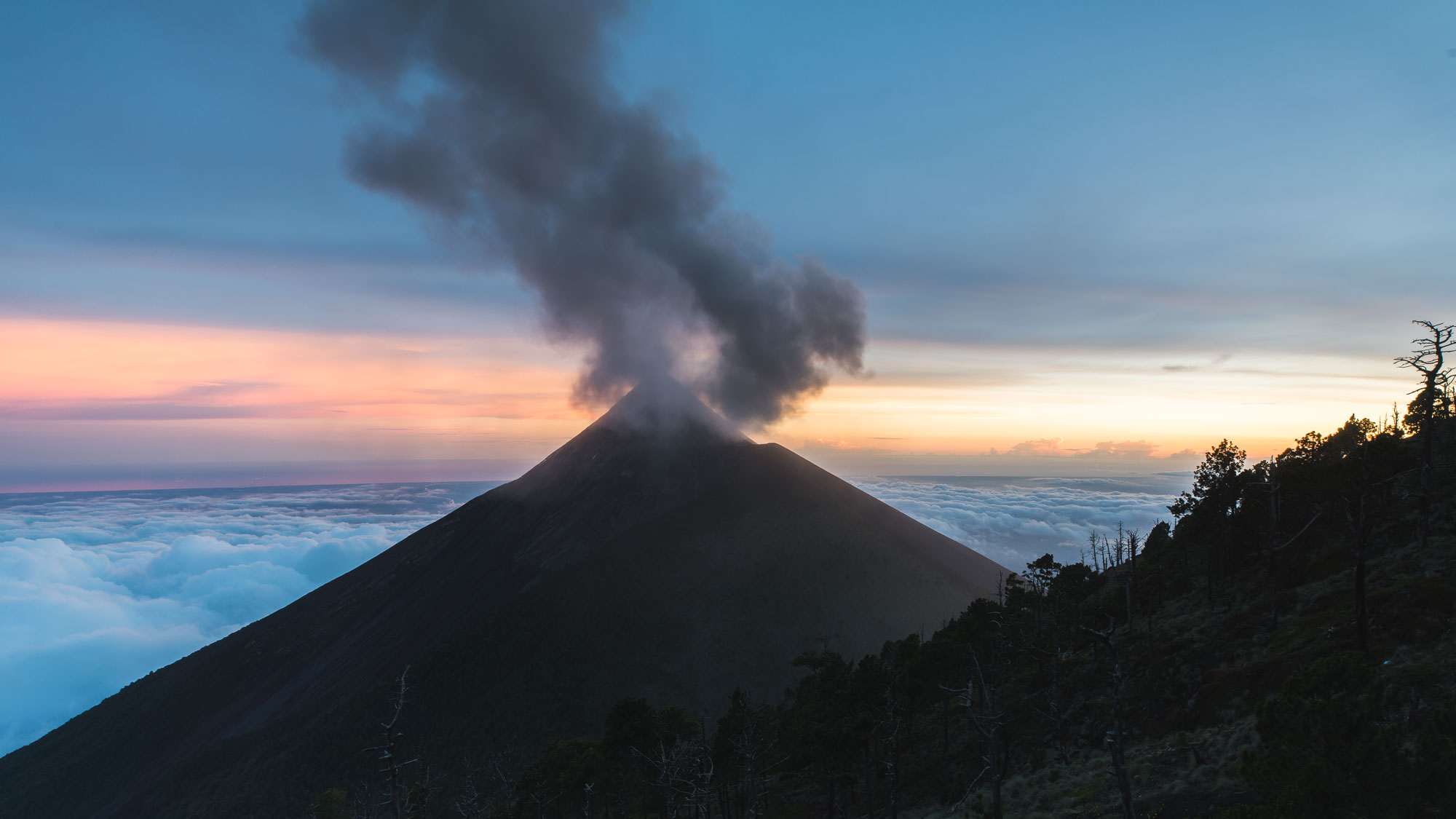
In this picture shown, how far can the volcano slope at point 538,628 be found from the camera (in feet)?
333

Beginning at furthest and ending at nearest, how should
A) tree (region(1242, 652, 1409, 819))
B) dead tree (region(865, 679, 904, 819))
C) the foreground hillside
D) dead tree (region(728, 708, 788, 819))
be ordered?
dead tree (region(865, 679, 904, 819)), dead tree (region(728, 708, 788, 819)), the foreground hillside, tree (region(1242, 652, 1409, 819))

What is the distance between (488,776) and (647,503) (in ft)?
212

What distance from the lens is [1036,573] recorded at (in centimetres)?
6350

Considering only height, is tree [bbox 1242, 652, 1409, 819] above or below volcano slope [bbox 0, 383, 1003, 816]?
above

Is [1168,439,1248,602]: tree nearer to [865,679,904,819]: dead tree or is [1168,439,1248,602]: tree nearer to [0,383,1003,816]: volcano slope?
[865,679,904,819]: dead tree

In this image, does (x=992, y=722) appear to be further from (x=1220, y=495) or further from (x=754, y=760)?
(x=1220, y=495)

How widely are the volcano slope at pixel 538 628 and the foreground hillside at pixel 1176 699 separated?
27680 millimetres

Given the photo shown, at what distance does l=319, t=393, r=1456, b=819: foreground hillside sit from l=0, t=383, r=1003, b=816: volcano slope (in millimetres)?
27680

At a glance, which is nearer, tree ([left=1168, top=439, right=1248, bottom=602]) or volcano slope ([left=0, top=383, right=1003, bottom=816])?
tree ([left=1168, top=439, right=1248, bottom=602])

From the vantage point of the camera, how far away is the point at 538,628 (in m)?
115

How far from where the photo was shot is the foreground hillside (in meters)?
21.1

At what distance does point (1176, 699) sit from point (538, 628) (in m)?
95.6

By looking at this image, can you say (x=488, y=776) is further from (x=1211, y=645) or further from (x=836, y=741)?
(x=1211, y=645)

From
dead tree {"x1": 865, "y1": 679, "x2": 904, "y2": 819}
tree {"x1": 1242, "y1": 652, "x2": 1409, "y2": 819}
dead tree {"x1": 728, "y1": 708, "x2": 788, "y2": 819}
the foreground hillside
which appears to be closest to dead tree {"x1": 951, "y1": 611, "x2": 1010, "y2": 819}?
the foreground hillside
